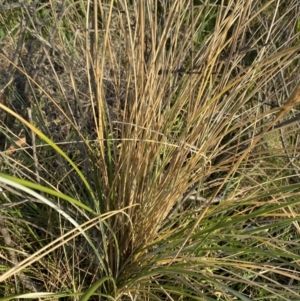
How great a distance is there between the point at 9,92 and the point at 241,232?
647mm

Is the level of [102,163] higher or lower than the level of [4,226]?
higher

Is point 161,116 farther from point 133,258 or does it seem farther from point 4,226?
point 4,226

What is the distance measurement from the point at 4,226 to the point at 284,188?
551 mm

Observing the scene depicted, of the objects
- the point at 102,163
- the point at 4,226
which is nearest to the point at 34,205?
the point at 4,226

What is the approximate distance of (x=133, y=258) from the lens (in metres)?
1.05

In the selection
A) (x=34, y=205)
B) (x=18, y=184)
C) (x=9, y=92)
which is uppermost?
(x=18, y=184)

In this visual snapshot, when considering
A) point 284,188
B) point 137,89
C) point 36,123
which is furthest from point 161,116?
point 36,123

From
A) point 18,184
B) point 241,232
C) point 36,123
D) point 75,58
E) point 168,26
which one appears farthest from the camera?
point 75,58

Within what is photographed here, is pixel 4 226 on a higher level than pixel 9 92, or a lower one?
lower

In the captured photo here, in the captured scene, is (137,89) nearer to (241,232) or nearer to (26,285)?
(241,232)

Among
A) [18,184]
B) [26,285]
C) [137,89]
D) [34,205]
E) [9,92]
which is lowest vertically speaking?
[26,285]

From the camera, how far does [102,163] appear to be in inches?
40.4

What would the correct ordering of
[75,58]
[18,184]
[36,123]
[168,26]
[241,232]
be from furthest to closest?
[75,58], [36,123], [241,232], [168,26], [18,184]

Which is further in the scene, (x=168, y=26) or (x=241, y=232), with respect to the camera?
(x=241, y=232)
